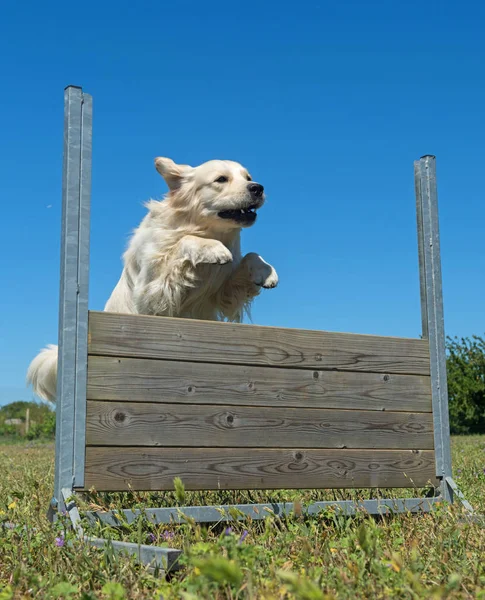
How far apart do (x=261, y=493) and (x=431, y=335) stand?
1627mm

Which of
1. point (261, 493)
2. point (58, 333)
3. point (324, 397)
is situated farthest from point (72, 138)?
point (261, 493)

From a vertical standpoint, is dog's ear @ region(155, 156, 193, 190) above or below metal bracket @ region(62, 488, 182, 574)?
above

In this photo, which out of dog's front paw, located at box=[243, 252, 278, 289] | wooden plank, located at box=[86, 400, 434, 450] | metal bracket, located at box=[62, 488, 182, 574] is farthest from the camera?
dog's front paw, located at box=[243, 252, 278, 289]

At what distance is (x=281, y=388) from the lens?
3760 mm

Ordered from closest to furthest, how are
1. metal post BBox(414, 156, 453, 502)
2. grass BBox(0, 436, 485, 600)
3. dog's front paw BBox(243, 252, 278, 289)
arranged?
1. grass BBox(0, 436, 485, 600)
2. metal post BBox(414, 156, 453, 502)
3. dog's front paw BBox(243, 252, 278, 289)

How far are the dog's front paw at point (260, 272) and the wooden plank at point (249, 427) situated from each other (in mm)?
979

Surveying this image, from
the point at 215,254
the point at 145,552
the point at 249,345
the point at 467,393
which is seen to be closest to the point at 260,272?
the point at 215,254

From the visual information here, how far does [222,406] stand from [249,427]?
0.64 ft

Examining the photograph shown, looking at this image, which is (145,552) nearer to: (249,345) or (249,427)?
(249,427)

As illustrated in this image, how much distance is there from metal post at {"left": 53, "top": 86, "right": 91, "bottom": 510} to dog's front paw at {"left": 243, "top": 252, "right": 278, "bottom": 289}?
1416mm

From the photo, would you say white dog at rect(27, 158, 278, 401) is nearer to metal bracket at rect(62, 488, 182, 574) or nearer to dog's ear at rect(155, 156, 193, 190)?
dog's ear at rect(155, 156, 193, 190)

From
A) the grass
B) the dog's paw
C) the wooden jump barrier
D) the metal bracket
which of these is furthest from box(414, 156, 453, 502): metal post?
the metal bracket

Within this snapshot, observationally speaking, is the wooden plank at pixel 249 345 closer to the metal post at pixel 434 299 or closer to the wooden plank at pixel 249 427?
the metal post at pixel 434 299

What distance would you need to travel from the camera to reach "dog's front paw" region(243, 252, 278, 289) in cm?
449
